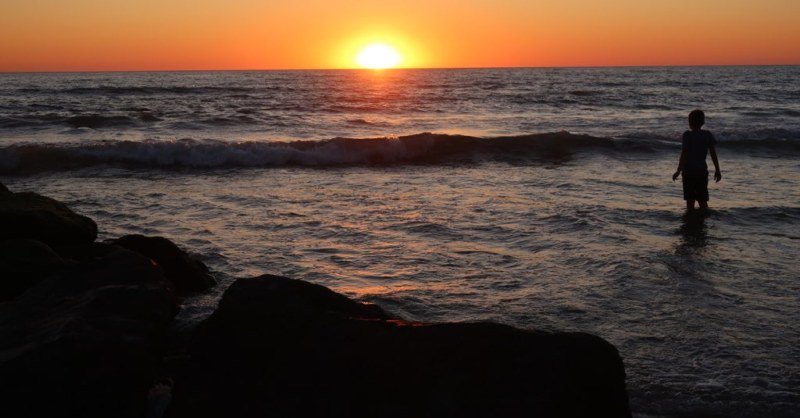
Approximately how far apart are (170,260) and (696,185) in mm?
6618

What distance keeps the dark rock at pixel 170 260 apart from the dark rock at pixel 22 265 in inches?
27.9

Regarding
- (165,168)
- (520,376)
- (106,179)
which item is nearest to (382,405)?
(520,376)

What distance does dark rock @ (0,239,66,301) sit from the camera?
4562 mm

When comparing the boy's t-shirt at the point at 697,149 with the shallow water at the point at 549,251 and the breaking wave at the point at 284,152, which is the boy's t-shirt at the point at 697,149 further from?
the breaking wave at the point at 284,152

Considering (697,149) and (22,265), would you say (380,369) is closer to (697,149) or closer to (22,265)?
(22,265)

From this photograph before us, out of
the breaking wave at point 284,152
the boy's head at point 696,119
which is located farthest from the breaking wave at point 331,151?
the boy's head at point 696,119

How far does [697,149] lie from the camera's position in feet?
28.0

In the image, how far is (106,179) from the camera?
489 inches

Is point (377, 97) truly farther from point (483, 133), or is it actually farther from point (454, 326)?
point (454, 326)

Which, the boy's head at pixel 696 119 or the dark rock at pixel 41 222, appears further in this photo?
the boy's head at pixel 696 119

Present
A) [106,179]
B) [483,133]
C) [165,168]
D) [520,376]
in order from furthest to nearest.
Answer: [483,133] → [165,168] → [106,179] → [520,376]

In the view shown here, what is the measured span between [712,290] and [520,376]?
11.5 ft

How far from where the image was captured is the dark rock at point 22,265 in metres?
4.56

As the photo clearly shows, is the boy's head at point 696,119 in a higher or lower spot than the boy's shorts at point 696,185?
higher
